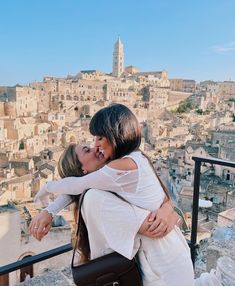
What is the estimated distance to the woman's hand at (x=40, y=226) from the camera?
1126 mm

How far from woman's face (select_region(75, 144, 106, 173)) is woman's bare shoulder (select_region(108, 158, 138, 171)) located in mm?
117

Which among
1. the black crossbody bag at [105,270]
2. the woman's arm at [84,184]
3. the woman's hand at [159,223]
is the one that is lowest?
the black crossbody bag at [105,270]

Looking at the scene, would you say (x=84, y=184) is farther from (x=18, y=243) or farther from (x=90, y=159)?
(x=18, y=243)

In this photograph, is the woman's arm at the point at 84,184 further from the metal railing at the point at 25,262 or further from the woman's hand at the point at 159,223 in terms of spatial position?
the metal railing at the point at 25,262

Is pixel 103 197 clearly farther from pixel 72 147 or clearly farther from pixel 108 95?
pixel 108 95

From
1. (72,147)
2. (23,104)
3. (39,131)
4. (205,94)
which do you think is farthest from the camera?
(205,94)

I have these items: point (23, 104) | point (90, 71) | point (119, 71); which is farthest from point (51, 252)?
point (119, 71)

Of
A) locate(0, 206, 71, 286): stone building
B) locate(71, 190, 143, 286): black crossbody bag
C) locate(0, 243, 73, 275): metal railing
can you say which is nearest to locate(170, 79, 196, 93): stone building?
locate(0, 206, 71, 286): stone building

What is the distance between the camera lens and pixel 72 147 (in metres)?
1.17

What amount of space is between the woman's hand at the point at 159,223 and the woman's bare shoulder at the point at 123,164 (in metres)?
0.16

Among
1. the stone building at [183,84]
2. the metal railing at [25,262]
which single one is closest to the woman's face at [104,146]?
the metal railing at [25,262]

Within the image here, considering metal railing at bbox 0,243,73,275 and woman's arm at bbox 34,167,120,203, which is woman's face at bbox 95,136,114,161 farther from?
metal railing at bbox 0,243,73,275

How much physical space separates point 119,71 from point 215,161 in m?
Result: 57.8

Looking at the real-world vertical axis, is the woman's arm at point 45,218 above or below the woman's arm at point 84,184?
below
